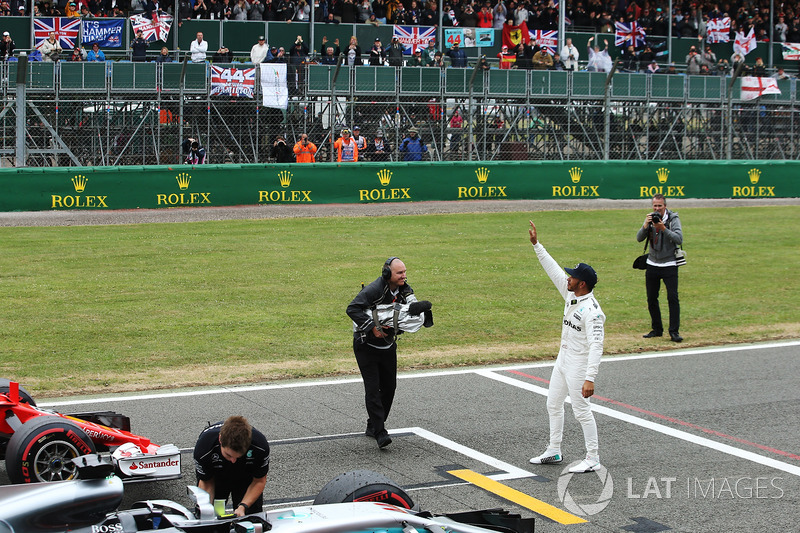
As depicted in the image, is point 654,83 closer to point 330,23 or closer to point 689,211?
point 689,211

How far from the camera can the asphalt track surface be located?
→ 24.8 ft

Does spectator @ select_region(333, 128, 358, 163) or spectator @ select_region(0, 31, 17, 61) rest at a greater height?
spectator @ select_region(0, 31, 17, 61)

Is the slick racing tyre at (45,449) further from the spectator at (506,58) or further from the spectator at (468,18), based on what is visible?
the spectator at (468,18)

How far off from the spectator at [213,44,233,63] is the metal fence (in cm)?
172

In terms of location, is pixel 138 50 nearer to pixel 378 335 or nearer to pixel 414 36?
pixel 414 36

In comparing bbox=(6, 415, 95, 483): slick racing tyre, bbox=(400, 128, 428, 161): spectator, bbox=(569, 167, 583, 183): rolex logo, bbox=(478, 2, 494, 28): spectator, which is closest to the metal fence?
bbox=(400, 128, 428, 161): spectator

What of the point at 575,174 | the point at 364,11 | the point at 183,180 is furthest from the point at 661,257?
the point at 364,11

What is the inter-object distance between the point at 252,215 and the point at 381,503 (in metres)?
19.3

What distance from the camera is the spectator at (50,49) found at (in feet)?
92.3

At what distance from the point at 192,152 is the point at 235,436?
857 inches

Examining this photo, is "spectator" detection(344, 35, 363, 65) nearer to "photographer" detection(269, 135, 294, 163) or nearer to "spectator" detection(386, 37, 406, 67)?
"spectator" detection(386, 37, 406, 67)

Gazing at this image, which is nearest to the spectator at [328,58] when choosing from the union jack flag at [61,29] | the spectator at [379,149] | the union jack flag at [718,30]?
the spectator at [379,149]

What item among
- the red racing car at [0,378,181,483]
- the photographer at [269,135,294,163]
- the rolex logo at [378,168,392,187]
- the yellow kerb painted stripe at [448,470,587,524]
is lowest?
the yellow kerb painted stripe at [448,470,587,524]

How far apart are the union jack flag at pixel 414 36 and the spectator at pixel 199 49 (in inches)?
307
